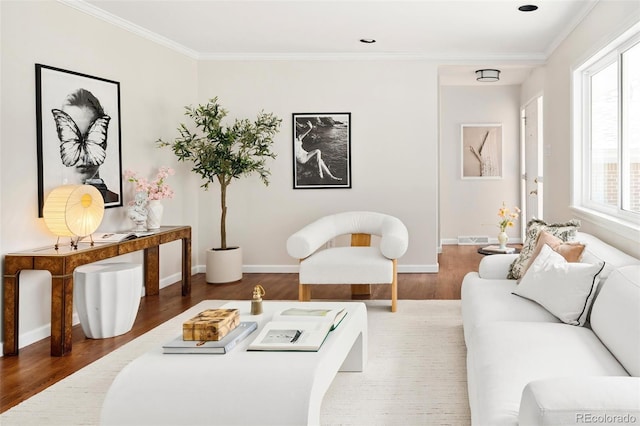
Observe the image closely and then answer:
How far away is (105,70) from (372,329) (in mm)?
3018

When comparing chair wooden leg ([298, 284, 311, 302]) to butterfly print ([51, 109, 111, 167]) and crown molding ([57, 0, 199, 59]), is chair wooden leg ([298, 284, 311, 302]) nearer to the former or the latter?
butterfly print ([51, 109, 111, 167])

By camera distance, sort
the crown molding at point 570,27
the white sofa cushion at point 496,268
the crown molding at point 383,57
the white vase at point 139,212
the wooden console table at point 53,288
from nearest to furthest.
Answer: the wooden console table at point 53,288 → the white sofa cushion at point 496,268 → the crown molding at point 570,27 → the white vase at point 139,212 → the crown molding at point 383,57

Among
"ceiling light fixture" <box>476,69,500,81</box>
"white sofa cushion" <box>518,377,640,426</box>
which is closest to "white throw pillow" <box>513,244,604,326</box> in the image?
"white sofa cushion" <box>518,377,640,426</box>

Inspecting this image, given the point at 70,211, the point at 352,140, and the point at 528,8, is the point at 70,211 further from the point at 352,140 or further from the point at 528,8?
the point at 528,8

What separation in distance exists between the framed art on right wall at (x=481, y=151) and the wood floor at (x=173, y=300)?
4.43ft

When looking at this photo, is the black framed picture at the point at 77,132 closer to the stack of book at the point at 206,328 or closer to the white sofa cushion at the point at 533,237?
the stack of book at the point at 206,328

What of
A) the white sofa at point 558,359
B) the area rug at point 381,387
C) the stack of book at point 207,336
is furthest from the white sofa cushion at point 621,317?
the stack of book at point 207,336

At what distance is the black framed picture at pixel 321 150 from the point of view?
624 cm

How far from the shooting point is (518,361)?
202 cm

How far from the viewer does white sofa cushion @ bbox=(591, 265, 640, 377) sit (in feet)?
6.40

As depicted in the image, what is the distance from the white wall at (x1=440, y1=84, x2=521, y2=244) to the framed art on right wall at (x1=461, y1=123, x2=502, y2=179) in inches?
2.6

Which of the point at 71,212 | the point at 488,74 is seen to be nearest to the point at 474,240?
the point at 488,74

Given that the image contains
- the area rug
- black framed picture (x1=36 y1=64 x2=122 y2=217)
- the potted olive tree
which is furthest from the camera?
the potted olive tree

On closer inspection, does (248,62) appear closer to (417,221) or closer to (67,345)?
(417,221)
